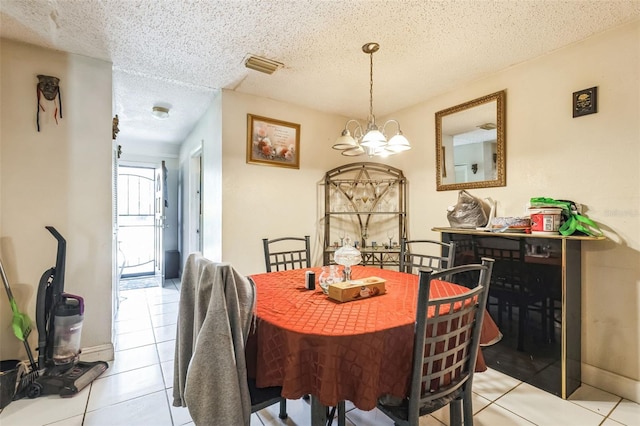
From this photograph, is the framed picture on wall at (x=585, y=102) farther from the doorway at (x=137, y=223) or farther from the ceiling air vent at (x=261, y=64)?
the doorway at (x=137, y=223)

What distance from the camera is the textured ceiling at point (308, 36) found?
5.70 ft

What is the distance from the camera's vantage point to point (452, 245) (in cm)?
207

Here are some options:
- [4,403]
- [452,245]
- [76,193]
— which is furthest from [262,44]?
[4,403]

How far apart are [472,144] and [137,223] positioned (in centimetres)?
555

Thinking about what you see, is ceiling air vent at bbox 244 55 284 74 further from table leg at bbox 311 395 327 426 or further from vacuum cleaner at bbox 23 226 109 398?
table leg at bbox 311 395 327 426

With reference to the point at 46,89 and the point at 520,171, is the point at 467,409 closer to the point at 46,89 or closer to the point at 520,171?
the point at 520,171

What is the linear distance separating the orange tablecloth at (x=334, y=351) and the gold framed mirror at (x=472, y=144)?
1.83 meters

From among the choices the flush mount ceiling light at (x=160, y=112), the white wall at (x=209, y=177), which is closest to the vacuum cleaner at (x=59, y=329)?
the white wall at (x=209, y=177)

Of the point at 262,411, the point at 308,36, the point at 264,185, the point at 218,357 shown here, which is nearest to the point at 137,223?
the point at 264,185

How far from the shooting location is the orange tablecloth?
104 cm

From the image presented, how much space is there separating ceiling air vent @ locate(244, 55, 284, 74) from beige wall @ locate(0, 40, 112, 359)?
115cm

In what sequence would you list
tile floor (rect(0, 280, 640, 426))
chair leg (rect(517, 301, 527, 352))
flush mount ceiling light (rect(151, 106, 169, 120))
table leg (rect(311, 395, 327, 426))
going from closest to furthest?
table leg (rect(311, 395, 327, 426)) < tile floor (rect(0, 280, 640, 426)) < chair leg (rect(517, 301, 527, 352)) < flush mount ceiling light (rect(151, 106, 169, 120))

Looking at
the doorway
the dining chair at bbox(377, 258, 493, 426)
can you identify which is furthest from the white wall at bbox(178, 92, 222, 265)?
the dining chair at bbox(377, 258, 493, 426)

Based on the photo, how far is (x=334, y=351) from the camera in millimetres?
1033
